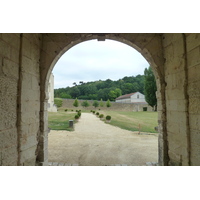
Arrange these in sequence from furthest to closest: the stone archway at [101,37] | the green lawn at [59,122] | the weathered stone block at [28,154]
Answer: the green lawn at [59,122], the stone archway at [101,37], the weathered stone block at [28,154]

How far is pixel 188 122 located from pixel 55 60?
10.9 ft

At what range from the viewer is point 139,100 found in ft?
133

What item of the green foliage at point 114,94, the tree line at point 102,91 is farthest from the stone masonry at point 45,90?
the green foliage at point 114,94

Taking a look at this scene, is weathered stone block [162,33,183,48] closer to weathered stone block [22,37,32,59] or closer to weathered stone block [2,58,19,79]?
weathered stone block [22,37,32,59]

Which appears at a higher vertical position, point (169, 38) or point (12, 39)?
point (169, 38)

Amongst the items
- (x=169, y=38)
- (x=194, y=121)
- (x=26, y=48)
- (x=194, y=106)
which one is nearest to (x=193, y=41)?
(x=169, y=38)

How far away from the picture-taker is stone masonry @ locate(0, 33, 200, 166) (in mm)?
2381

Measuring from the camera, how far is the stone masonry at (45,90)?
2381 millimetres

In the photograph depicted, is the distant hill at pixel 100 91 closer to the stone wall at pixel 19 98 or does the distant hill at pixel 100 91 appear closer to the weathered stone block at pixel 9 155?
the stone wall at pixel 19 98

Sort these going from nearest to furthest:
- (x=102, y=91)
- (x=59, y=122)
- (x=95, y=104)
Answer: (x=59, y=122) → (x=95, y=104) → (x=102, y=91)

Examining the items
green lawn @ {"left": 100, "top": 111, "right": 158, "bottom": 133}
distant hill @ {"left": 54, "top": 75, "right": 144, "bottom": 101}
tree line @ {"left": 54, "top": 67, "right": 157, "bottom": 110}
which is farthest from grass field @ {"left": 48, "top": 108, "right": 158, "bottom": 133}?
distant hill @ {"left": 54, "top": 75, "right": 144, "bottom": 101}

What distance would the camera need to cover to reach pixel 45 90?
3.36 m

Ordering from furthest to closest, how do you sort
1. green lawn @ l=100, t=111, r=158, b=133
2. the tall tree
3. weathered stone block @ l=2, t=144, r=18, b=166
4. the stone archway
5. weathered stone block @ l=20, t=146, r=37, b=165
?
the tall tree < green lawn @ l=100, t=111, r=158, b=133 < the stone archway < weathered stone block @ l=20, t=146, r=37, b=165 < weathered stone block @ l=2, t=144, r=18, b=166

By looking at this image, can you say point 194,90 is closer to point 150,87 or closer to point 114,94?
point 150,87
